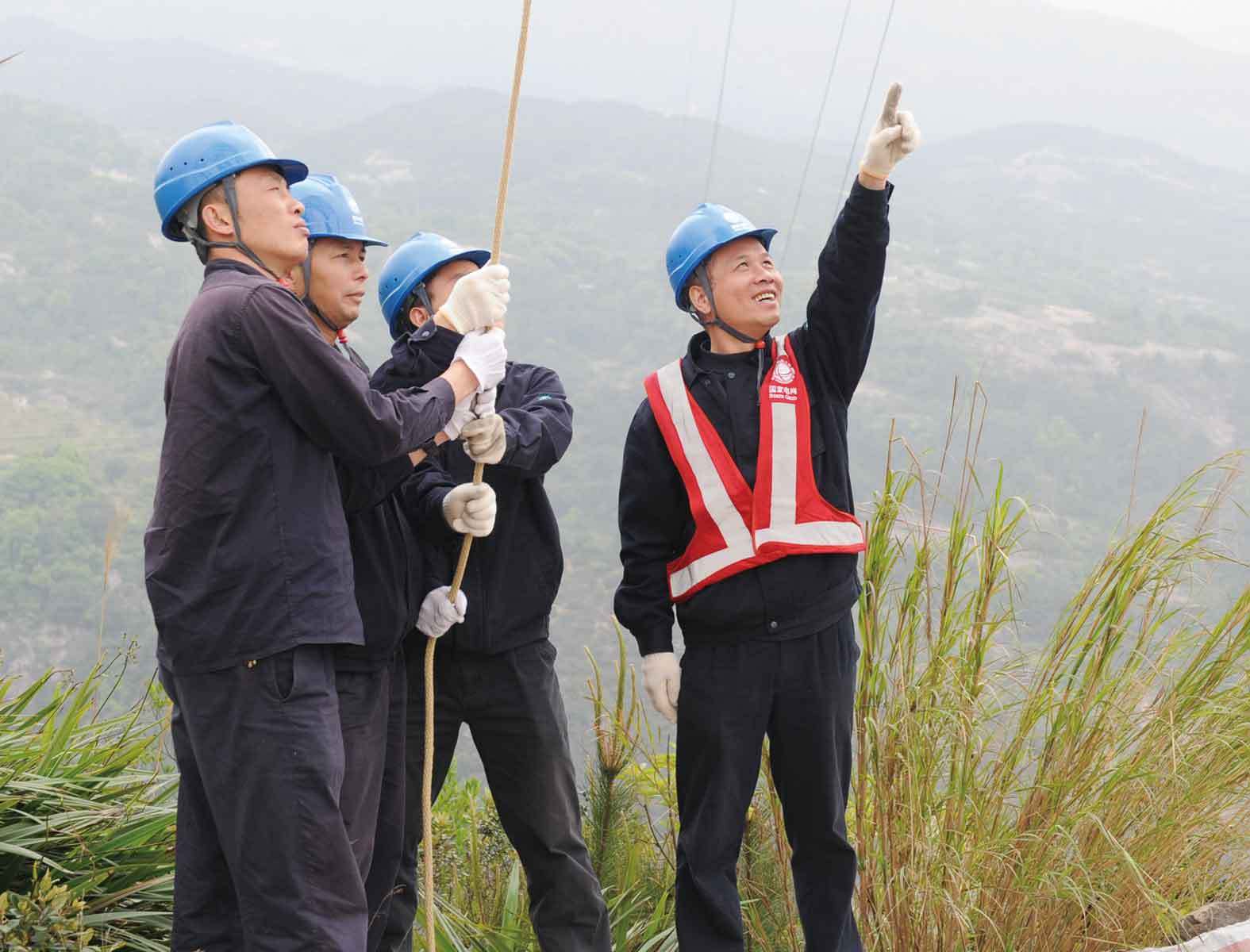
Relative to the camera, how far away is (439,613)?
305 centimetres

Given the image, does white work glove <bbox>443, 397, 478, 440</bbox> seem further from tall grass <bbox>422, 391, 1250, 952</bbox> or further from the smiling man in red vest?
tall grass <bbox>422, 391, 1250, 952</bbox>

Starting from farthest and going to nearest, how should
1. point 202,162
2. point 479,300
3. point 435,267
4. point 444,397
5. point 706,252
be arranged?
point 435,267 < point 706,252 < point 479,300 < point 444,397 < point 202,162

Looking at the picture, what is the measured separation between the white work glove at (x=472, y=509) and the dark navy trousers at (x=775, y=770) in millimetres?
642

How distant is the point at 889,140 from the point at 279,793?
1917 mm

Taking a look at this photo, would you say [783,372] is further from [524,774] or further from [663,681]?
[524,774]

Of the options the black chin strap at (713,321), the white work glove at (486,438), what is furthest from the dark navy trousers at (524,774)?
the black chin strap at (713,321)

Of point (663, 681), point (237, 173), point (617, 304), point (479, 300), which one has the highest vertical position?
point (237, 173)

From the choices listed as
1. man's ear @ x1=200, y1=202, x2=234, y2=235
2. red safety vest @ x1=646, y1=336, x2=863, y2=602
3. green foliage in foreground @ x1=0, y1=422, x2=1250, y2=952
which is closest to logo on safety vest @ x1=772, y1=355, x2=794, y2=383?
red safety vest @ x1=646, y1=336, x2=863, y2=602

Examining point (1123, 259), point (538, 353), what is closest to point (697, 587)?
point (538, 353)

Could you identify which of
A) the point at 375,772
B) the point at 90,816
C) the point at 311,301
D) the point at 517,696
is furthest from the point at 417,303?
the point at 90,816

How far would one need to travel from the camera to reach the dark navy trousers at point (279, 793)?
2.34 meters

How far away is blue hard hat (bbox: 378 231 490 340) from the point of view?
3490 millimetres

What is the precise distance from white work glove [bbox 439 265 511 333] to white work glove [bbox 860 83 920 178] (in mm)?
881

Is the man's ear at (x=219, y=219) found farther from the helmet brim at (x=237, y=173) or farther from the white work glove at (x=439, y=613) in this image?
the white work glove at (x=439, y=613)
